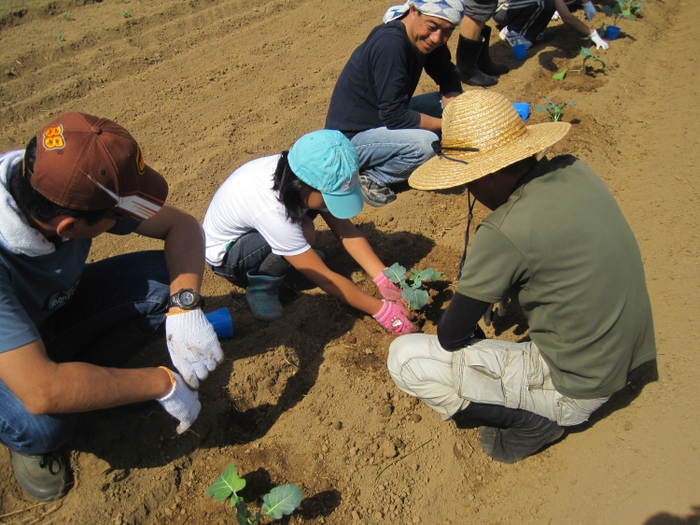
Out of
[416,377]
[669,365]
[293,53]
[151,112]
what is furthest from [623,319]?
[293,53]

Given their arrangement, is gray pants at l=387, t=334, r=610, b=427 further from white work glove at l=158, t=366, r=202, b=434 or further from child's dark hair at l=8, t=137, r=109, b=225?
child's dark hair at l=8, t=137, r=109, b=225

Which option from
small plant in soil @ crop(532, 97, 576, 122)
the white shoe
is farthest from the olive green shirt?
the white shoe

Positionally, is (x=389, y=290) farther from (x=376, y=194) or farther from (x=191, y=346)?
(x=191, y=346)

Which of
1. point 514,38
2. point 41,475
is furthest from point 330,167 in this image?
point 514,38

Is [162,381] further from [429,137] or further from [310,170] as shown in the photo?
[429,137]

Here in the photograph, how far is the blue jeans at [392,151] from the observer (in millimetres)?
3383

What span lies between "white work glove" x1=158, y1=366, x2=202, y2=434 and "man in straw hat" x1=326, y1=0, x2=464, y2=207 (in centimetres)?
197

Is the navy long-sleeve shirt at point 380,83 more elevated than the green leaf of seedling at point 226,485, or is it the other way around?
the navy long-sleeve shirt at point 380,83

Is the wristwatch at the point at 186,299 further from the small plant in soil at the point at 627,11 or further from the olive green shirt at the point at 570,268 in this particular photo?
the small plant in soil at the point at 627,11

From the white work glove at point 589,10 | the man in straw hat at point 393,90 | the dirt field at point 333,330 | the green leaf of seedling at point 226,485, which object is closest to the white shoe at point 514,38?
the dirt field at point 333,330

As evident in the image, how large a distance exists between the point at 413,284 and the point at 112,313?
1.38 m

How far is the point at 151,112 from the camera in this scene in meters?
4.30

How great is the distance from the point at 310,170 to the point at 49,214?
3.28ft

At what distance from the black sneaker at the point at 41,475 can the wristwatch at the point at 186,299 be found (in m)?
0.79
